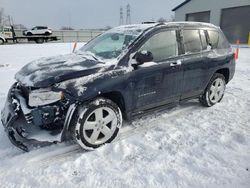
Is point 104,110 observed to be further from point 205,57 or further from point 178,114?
point 205,57

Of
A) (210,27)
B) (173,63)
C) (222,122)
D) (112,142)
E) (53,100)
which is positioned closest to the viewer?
(53,100)

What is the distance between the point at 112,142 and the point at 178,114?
1737 mm

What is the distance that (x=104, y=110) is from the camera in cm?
324

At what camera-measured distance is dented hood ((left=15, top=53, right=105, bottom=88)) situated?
115 inches

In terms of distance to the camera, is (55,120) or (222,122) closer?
(55,120)

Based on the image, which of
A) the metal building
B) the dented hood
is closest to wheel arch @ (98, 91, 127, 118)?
the dented hood

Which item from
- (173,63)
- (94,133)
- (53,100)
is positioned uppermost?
(173,63)

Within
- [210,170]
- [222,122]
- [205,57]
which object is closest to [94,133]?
[210,170]

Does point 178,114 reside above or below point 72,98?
below

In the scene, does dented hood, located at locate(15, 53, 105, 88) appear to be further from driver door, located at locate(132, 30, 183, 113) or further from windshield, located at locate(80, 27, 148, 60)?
driver door, located at locate(132, 30, 183, 113)

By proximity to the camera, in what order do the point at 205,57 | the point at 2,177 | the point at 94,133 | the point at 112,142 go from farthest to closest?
the point at 205,57 < the point at 112,142 < the point at 94,133 < the point at 2,177

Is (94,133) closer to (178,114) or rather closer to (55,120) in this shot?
(55,120)

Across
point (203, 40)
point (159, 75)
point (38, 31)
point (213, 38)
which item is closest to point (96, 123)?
point (159, 75)

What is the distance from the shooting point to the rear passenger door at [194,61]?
13.5ft
